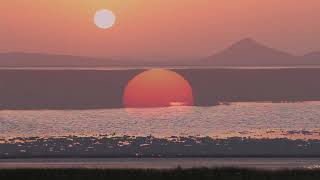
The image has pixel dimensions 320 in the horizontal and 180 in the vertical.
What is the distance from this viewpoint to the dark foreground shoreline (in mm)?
29641

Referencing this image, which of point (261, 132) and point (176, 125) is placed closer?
point (261, 132)

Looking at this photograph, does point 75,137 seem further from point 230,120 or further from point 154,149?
point 230,120

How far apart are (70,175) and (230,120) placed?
9613cm

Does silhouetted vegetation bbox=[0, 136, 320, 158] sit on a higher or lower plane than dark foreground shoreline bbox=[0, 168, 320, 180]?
higher

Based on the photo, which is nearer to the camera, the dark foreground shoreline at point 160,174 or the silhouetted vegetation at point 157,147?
the dark foreground shoreline at point 160,174

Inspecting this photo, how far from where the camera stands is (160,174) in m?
30.3

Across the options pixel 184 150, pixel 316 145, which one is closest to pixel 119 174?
pixel 184 150

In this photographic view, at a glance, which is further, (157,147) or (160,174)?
(157,147)

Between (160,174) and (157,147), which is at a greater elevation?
(157,147)

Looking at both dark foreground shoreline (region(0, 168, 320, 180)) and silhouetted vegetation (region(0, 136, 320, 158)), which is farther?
silhouetted vegetation (region(0, 136, 320, 158))

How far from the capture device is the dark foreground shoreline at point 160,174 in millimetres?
29641

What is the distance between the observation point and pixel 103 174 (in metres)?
30.8

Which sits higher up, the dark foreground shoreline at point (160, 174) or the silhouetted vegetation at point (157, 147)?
the silhouetted vegetation at point (157, 147)

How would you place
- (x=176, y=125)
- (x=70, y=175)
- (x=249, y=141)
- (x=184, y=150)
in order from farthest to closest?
(x=176, y=125)
(x=249, y=141)
(x=184, y=150)
(x=70, y=175)
